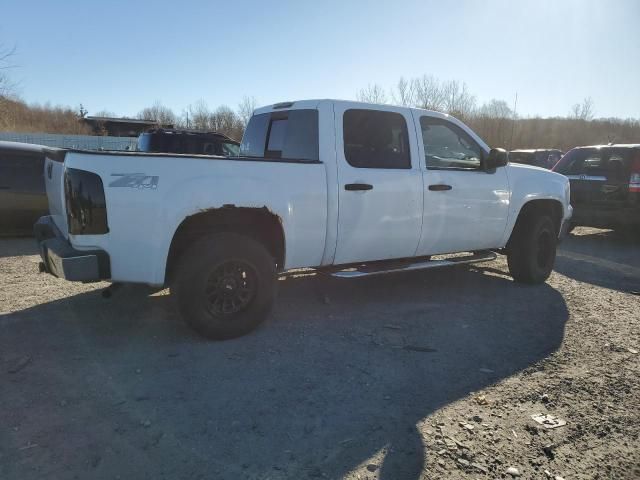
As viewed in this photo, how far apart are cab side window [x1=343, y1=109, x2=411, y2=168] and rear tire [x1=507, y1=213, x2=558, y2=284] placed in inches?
82.5

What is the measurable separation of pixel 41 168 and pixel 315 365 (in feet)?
19.9

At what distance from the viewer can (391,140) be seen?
198 inches

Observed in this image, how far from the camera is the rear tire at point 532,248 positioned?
6055 mm

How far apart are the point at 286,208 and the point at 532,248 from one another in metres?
3.54

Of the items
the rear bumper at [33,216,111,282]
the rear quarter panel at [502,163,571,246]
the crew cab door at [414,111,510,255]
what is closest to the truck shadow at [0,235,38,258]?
the rear bumper at [33,216,111,282]

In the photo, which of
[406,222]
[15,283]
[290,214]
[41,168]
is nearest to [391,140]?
[406,222]

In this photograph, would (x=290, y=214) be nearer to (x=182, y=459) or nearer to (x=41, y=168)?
(x=182, y=459)

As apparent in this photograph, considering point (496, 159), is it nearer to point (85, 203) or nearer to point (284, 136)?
point (284, 136)

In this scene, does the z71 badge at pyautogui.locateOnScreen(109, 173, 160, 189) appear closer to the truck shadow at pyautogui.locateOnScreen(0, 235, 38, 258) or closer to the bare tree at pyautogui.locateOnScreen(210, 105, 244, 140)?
the truck shadow at pyautogui.locateOnScreen(0, 235, 38, 258)

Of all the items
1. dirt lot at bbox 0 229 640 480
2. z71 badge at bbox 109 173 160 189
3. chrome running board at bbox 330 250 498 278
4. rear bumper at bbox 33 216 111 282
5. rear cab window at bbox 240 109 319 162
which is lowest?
dirt lot at bbox 0 229 640 480

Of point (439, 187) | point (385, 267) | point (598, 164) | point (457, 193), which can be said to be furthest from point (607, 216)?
point (385, 267)

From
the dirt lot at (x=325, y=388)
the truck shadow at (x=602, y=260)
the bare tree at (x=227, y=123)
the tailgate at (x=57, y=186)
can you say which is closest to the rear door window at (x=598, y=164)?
the truck shadow at (x=602, y=260)

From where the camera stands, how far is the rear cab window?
4.69 metres

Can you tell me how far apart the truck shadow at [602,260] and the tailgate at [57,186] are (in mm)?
6394
